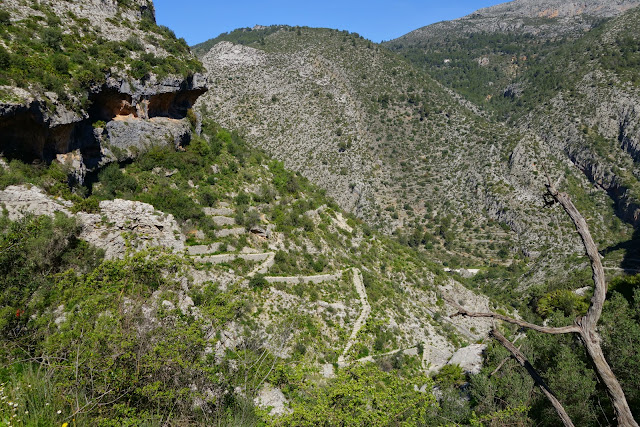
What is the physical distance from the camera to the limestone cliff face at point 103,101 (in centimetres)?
1892

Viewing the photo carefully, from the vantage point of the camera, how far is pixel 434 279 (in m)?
39.2

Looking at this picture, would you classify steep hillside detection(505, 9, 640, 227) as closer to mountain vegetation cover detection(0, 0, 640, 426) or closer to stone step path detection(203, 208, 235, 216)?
mountain vegetation cover detection(0, 0, 640, 426)

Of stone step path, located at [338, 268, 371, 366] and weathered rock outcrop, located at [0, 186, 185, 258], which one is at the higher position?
weathered rock outcrop, located at [0, 186, 185, 258]

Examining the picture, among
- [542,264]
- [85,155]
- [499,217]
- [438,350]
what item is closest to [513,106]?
[499,217]

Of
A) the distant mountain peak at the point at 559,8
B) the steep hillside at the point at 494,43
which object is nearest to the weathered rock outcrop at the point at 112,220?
the steep hillside at the point at 494,43

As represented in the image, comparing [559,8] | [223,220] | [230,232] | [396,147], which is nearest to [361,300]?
[230,232]

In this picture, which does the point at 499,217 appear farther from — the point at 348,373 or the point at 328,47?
the point at 348,373

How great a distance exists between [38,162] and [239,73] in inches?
2539

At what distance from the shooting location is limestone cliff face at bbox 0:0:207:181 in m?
18.9

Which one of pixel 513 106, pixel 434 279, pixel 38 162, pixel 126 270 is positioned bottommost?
pixel 434 279

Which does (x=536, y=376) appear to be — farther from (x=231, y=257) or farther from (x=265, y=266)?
(x=265, y=266)

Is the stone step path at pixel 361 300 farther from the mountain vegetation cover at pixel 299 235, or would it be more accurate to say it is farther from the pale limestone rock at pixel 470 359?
the pale limestone rock at pixel 470 359

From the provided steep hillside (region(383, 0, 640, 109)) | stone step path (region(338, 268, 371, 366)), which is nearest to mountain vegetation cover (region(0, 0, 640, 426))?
stone step path (region(338, 268, 371, 366))

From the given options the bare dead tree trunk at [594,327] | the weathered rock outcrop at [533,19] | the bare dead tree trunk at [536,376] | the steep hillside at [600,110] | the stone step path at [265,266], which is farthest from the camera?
the weathered rock outcrop at [533,19]
